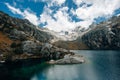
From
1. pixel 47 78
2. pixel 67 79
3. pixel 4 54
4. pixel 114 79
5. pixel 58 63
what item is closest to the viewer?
pixel 114 79

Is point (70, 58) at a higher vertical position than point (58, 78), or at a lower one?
higher

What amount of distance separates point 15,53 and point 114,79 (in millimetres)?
133906

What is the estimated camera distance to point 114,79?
91.8 m

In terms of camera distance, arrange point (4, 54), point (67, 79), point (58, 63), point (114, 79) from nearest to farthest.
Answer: point (114, 79) → point (67, 79) → point (58, 63) → point (4, 54)

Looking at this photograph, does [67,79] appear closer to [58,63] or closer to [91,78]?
[91,78]

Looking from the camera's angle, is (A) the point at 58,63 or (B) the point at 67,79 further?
(A) the point at 58,63

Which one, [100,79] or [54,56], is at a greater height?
[54,56]

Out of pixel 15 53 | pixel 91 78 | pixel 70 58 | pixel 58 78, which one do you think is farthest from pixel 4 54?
pixel 91 78

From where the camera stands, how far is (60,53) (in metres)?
193

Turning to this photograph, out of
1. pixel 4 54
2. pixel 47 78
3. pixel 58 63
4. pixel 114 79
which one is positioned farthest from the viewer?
pixel 4 54

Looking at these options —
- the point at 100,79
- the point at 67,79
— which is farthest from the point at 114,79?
the point at 67,79

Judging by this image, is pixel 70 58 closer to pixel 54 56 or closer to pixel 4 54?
pixel 54 56

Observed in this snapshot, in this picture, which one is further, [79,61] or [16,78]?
[79,61]

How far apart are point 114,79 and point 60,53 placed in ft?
344
